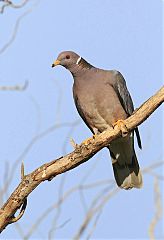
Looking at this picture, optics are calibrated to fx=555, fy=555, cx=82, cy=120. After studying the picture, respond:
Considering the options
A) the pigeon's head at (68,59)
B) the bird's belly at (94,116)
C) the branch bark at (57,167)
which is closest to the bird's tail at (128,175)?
the bird's belly at (94,116)

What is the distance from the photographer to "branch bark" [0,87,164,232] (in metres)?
4.35

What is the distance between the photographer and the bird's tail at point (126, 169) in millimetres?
6090

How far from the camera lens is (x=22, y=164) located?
4.32m

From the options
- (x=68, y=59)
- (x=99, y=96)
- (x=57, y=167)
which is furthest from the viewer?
(x=68, y=59)

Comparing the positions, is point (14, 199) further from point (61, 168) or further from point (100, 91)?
point (100, 91)

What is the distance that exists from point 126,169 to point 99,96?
1042 mm

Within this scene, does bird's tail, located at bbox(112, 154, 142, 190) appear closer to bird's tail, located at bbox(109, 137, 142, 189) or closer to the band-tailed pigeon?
bird's tail, located at bbox(109, 137, 142, 189)

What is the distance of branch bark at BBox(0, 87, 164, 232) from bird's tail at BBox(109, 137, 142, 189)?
1571mm

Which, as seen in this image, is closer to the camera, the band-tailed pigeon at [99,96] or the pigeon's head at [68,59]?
the band-tailed pigeon at [99,96]

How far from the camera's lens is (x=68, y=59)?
231 inches

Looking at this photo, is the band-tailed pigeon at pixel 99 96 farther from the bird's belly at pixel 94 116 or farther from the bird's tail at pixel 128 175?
the bird's tail at pixel 128 175

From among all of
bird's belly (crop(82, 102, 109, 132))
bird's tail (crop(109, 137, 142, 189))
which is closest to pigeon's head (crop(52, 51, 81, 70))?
bird's belly (crop(82, 102, 109, 132))

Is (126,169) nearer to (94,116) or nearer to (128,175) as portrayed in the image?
(128,175)

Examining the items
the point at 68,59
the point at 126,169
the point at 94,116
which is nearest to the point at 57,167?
the point at 94,116
